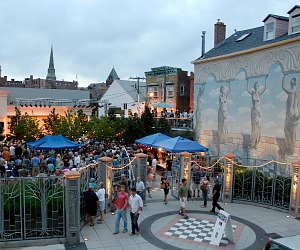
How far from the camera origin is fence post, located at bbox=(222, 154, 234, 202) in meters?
14.7

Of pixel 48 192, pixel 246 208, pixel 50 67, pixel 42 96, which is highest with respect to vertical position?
pixel 50 67

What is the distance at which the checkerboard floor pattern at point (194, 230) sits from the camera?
10.5 meters

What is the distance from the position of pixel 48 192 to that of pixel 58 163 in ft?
22.9

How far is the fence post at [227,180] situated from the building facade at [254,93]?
3875 millimetres

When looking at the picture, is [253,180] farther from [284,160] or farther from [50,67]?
[50,67]

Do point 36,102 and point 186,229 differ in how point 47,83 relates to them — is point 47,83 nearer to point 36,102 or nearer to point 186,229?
point 36,102

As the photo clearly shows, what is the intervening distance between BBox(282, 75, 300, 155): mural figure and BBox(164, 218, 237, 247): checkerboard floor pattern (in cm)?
687

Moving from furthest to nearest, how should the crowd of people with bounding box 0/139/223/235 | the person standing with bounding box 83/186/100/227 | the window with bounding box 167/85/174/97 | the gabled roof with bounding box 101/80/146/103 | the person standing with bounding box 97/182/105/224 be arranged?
the gabled roof with bounding box 101/80/146/103
the window with bounding box 167/85/174/97
the person standing with bounding box 97/182/105/224
the person standing with bounding box 83/186/100/227
the crowd of people with bounding box 0/139/223/235

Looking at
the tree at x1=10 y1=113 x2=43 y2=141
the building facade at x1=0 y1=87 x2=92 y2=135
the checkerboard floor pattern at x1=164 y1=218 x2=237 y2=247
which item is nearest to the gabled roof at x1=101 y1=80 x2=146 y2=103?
the building facade at x1=0 y1=87 x2=92 y2=135

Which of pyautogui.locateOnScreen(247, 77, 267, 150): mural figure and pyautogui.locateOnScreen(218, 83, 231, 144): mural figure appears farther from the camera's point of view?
pyautogui.locateOnScreen(218, 83, 231, 144): mural figure

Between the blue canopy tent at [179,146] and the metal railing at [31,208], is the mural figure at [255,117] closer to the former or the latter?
the blue canopy tent at [179,146]

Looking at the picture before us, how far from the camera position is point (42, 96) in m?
44.7

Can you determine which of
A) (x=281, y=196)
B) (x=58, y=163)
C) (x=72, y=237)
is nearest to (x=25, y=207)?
(x=72, y=237)

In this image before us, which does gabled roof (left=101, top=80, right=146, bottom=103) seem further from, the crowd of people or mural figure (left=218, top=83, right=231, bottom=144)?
the crowd of people
